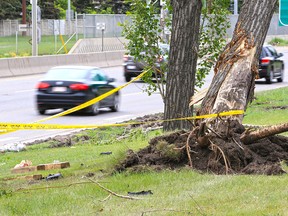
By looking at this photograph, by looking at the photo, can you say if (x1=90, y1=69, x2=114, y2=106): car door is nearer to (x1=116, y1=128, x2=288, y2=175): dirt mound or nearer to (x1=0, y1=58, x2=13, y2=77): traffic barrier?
(x1=0, y1=58, x2=13, y2=77): traffic barrier

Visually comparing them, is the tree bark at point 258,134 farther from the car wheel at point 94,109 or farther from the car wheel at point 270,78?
the car wheel at point 270,78

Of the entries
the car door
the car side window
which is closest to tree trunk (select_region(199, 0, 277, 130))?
the car door

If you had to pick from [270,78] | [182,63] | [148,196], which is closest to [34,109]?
[182,63]

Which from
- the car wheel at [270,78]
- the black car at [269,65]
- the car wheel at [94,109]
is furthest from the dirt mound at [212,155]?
the car wheel at [270,78]

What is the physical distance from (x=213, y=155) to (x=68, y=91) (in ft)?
44.3

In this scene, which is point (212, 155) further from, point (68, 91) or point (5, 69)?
point (5, 69)

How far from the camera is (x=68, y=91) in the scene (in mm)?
22094

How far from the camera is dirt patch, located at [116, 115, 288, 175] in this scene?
881 cm

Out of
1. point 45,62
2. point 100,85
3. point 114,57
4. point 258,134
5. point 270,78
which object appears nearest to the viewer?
point 258,134

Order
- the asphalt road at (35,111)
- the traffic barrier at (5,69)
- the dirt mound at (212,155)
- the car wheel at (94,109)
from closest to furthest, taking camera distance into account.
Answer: the dirt mound at (212,155)
the asphalt road at (35,111)
the car wheel at (94,109)
the traffic barrier at (5,69)

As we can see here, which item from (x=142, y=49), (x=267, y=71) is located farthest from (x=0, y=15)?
(x=142, y=49)

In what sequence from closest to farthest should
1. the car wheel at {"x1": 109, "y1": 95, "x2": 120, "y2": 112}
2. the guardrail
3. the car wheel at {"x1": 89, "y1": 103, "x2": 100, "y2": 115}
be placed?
the car wheel at {"x1": 89, "y1": 103, "x2": 100, "y2": 115} < the car wheel at {"x1": 109, "y1": 95, "x2": 120, "y2": 112} < the guardrail

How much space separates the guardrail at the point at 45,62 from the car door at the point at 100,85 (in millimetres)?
11911

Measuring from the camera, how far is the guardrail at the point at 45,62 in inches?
1368
